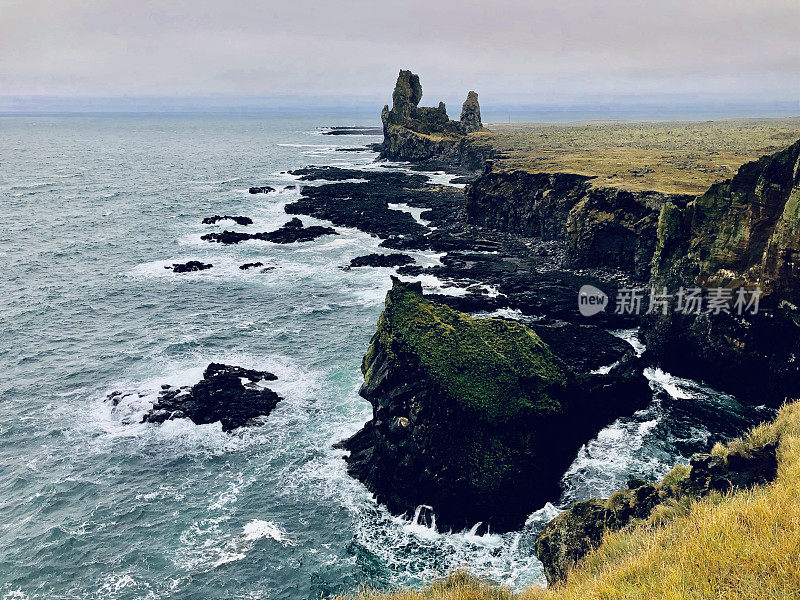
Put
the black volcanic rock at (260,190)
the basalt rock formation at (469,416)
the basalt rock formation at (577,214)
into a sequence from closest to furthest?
the basalt rock formation at (469,416) → the basalt rock formation at (577,214) → the black volcanic rock at (260,190)

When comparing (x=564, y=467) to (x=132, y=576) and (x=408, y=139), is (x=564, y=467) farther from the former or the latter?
(x=408, y=139)

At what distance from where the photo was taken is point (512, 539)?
22.5 m

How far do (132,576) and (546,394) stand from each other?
21.2 m

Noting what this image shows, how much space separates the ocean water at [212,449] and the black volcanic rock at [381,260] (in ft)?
7.11

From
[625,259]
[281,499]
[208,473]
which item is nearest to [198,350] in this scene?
[208,473]

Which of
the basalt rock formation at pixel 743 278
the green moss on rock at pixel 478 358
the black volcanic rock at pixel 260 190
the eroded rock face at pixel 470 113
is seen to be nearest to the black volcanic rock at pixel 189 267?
the green moss on rock at pixel 478 358

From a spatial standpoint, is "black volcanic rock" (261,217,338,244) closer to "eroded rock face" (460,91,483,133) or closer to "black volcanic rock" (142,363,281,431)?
"black volcanic rock" (142,363,281,431)

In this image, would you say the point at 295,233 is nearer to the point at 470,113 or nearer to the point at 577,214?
the point at 577,214

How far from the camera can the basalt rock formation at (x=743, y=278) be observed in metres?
30.1

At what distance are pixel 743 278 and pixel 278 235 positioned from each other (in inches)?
2410

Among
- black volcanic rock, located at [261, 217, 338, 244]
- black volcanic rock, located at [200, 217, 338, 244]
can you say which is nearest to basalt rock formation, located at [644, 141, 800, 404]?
black volcanic rock, located at [261, 217, 338, 244]

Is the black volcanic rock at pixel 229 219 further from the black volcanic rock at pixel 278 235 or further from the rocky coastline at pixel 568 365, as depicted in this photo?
the rocky coastline at pixel 568 365

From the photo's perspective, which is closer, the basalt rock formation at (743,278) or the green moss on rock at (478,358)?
the green moss on rock at (478,358)

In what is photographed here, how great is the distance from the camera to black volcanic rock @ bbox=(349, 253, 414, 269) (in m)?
63.7
